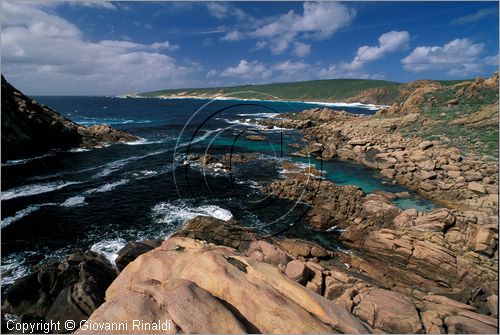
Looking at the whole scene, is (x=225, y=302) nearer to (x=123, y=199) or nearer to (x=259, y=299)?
(x=259, y=299)

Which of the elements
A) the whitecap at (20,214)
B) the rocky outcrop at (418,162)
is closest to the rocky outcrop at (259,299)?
the rocky outcrop at (418,162)

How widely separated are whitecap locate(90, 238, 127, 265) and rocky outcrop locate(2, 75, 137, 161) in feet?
138

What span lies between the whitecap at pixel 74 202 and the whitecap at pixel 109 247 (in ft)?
36.4

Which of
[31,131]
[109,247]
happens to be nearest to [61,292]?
[109,247]

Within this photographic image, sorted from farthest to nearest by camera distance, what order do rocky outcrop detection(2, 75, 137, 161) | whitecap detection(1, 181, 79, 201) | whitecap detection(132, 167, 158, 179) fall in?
rocky outcrop detection(2, 75, 137, 161) < whitecap detection(132, 167, 158, 179) < whitecap detection(1, 181, 79, 201)

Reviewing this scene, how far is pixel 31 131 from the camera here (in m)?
61.1

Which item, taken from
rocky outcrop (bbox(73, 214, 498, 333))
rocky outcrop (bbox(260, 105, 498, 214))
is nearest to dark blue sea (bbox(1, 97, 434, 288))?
rocky outcrop (bbox(260, 105, 498, 214))

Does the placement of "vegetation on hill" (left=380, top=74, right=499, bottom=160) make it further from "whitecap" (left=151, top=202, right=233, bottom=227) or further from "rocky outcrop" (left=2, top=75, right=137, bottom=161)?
"rocky outcrop" (left=2, top=75, right=137, bottom=161)

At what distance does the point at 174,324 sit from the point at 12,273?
21786 millimetres

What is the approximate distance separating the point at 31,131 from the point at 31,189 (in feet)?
94.5

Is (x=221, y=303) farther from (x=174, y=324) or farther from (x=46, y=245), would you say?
(x=46, y=245)

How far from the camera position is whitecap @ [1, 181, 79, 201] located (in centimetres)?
3778

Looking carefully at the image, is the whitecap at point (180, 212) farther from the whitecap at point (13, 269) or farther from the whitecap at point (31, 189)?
the whitecap at point (31, 189)

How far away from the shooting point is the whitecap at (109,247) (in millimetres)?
25364
